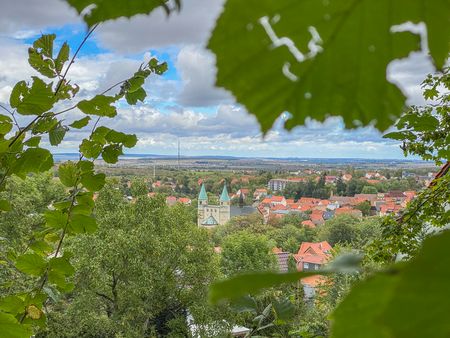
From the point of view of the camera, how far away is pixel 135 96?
0.85 m

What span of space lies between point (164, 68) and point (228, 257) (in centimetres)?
1149

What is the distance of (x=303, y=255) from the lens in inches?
559

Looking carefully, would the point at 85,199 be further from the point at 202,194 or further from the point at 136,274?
the point at 202,194

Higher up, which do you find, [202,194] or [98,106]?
[98,106]

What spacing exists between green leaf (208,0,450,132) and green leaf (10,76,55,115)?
23.1 inches

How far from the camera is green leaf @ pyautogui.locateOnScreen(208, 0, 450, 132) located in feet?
0.38

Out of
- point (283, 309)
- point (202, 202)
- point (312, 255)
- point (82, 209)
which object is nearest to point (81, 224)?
point (82, 209)

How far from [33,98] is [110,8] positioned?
0.50 m

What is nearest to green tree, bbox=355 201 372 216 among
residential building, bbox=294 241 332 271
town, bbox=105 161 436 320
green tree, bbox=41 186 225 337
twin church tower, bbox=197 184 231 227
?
town, bbox=105 161 436 320

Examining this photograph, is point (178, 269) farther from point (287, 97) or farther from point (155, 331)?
point (287, 97)

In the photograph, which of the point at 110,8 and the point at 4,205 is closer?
the point at 110,8

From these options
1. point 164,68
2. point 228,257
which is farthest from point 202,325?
point 164,68

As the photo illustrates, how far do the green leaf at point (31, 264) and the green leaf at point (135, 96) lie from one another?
13.1 inches

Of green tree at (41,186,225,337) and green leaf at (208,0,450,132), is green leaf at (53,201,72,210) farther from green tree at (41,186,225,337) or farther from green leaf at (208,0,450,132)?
green tree at (41,186,225,337)
